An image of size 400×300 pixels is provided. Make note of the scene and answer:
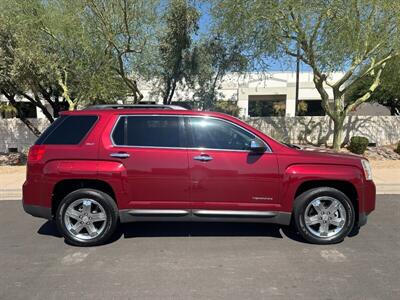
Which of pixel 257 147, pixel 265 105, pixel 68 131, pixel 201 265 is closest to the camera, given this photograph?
pixel 201 265

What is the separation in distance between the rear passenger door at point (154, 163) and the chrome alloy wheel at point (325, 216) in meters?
1.65

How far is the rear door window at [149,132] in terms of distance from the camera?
4770 millimetres

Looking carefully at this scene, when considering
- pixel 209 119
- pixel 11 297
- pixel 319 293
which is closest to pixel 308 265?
pixel 319 293

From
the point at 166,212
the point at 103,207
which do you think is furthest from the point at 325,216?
the point at 103,207

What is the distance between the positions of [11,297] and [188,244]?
2.14m

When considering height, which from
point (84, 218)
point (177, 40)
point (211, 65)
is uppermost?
point (177, 40)

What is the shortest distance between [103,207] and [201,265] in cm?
156

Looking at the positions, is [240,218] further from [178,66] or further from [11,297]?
[178,66]

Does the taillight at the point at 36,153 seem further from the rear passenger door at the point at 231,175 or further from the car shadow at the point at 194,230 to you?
the rear passenger door at the point at 231,175

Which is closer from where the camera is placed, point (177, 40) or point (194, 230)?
point (194, 230)

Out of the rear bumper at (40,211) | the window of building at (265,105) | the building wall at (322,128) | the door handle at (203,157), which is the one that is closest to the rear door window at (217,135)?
the door handle at (203,157)

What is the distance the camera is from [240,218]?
4711 millimetres

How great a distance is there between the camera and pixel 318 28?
10.6m

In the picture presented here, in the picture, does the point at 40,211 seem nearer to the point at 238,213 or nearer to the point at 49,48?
the point at 238,213
